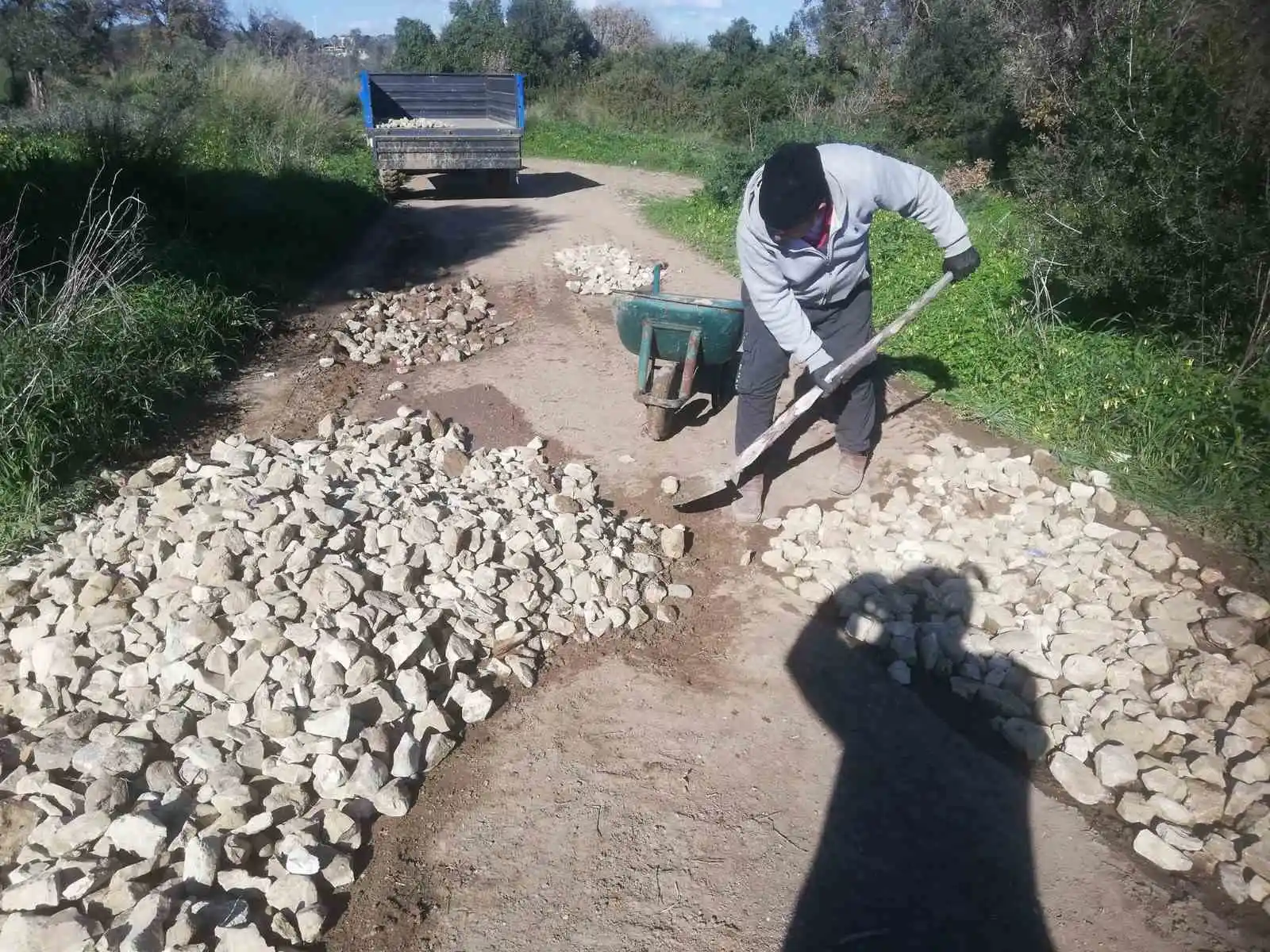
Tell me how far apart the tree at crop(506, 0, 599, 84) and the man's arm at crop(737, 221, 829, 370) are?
77.2 feet

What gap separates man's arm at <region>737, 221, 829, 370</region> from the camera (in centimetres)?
359

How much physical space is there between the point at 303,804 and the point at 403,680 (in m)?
0.51

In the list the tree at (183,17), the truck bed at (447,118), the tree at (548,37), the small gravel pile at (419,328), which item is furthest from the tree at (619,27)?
the small gravel pile at (419,328)

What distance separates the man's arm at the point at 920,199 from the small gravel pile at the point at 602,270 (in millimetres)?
3966

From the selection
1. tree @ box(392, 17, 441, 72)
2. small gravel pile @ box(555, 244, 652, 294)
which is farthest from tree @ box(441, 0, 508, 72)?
small gravel pile @ box(555, 244, 652, 294)

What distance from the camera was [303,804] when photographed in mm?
2691

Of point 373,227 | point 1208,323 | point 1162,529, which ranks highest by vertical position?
point 1208,323

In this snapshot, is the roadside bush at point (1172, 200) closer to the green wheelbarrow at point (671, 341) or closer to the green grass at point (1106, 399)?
the green grass at point (1106, 399)

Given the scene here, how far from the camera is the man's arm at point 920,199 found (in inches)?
143

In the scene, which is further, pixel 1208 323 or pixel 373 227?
pixel 373 227

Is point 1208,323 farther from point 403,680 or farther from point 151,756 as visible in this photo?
point 151,756

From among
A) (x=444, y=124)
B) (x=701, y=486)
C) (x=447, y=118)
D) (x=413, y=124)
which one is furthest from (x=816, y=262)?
(x=447, y=118)

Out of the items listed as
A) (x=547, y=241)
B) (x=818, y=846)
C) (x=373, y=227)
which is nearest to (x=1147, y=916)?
(x=818, y=846)

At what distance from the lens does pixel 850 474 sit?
4.42 metres
